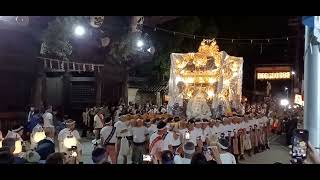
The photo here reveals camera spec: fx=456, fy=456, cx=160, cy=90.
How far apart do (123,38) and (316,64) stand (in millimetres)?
6727

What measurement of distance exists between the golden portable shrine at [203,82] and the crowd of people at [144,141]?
6.00ft

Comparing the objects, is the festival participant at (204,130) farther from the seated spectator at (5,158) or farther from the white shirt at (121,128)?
the seated spectator at (5,158)

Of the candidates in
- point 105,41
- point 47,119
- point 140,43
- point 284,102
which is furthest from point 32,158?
point 284,102

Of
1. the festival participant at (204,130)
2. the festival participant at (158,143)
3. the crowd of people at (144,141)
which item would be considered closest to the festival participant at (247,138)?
the crowd of people at (144,141)

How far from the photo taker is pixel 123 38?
11586mm

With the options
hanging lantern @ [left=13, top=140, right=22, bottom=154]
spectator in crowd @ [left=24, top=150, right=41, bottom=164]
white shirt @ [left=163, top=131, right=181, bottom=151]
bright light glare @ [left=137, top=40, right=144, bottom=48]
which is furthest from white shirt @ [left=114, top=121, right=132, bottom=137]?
bright light glare @ [left=137, top=40, right=144, bottom=48]

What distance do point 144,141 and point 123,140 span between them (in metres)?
0.33

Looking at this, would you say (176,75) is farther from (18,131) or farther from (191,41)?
(18,131)

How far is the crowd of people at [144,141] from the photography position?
4504mm

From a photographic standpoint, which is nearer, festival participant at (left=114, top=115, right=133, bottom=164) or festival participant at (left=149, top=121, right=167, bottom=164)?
festival participant at (left=149, top=121, right=167, bottom=164)

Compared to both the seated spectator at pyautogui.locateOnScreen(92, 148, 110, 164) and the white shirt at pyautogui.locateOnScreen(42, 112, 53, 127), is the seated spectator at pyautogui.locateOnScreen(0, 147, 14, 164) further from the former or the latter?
the white shirt at pyautogui.locateOnScreen(42, 112, 53, 127)

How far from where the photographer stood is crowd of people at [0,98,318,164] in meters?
4.50

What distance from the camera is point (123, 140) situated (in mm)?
6887
